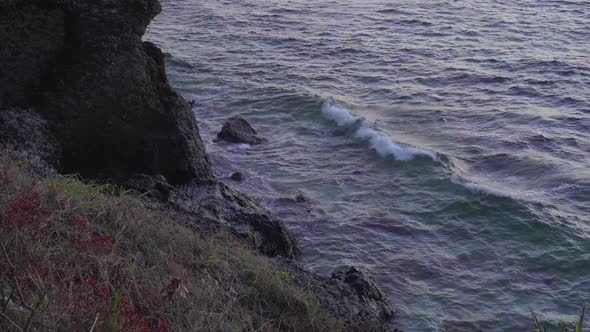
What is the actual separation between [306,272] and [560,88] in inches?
445

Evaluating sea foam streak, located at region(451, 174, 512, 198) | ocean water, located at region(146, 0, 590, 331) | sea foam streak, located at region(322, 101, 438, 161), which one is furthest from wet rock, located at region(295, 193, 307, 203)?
sea foam streak, located at region(451, 174, 512, 198)

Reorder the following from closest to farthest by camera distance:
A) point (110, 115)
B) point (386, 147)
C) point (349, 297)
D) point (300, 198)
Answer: point (349, 297) → point (110, 115) → point (300, 198) → point (386, 147)

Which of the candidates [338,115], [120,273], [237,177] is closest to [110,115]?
[237,177]

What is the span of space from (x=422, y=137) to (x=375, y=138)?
3.49ft

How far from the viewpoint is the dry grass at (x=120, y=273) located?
174 inches

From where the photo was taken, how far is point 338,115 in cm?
1625

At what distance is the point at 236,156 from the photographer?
46.1 ft

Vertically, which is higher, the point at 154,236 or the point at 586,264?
the point at 154,236

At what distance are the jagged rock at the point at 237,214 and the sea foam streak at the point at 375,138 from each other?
4.71 m

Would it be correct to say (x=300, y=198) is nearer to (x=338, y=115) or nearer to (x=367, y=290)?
(x=367, y=290)

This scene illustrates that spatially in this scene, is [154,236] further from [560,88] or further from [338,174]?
[560,88]

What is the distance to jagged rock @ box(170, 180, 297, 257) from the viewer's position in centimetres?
907

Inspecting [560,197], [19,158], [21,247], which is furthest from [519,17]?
[21,247]

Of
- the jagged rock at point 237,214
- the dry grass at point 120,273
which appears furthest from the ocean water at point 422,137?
the dry grass at point 120,273
